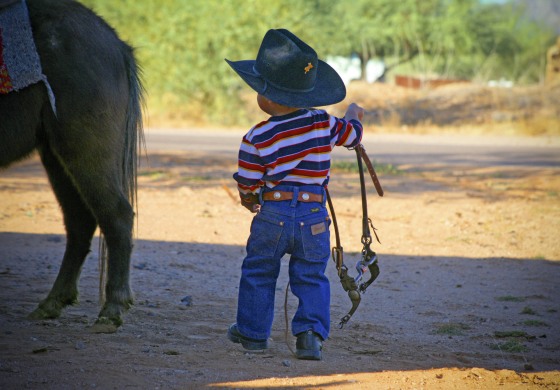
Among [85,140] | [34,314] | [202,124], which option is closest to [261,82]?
[85,140]

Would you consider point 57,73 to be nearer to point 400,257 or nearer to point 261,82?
point 261,82

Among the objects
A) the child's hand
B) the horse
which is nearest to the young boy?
the child's hand

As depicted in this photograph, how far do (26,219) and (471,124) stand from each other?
64.7 feet

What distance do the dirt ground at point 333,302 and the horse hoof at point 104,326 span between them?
48mm

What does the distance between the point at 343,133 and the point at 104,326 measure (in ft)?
6.13

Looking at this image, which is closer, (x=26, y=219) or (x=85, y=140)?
(x=85, y=140)

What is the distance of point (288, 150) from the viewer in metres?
4.10

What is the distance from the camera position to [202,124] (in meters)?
26.4

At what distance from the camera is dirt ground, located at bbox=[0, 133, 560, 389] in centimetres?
389

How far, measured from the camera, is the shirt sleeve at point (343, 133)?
4.24m

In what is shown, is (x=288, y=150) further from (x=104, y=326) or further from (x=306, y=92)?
(x=104, y=326)

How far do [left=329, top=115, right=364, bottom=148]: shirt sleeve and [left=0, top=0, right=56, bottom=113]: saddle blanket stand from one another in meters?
1.67

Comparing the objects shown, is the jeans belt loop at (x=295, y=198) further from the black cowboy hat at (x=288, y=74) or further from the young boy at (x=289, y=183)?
the black cowboy hat at (x=288, y=74)

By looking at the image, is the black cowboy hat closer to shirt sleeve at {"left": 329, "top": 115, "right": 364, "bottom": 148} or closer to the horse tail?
shirt sleeve at {"left": 329, "top": 115, "right": 364, "bottom": 148}
